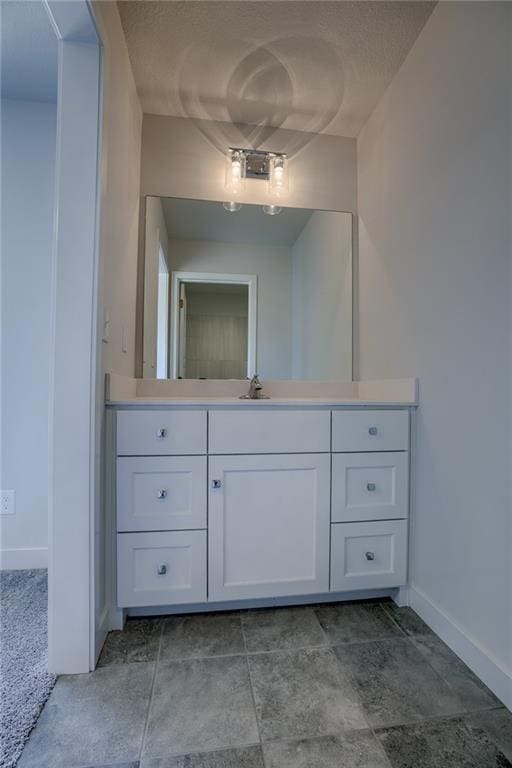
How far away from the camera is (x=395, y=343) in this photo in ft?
5.47

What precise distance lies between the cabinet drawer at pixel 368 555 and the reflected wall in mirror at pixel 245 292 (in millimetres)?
813

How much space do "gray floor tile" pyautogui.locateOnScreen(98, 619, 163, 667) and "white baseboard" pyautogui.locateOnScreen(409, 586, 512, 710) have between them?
103 cm

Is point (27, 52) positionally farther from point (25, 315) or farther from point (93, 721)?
point (93, 721)

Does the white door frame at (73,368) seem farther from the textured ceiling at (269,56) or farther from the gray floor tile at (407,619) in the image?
the gray floor tile at (407,619)

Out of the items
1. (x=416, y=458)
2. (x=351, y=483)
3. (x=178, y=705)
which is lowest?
(x=178, y=705)

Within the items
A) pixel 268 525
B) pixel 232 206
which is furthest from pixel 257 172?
pixel 268 525

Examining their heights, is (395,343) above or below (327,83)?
below

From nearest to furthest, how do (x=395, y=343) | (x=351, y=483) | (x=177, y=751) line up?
1. (x=177, y=751)
2. (x=351, y=483)
3. (x=395, y=343)

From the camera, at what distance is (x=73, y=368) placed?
113 cm

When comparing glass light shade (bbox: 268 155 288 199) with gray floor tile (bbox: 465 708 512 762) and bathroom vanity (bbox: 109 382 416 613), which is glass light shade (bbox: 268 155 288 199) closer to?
bathroom vanity (bbox: 109 382 416 613)

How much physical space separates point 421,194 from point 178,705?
6.51 ft

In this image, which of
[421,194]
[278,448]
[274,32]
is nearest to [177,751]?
[278,448]

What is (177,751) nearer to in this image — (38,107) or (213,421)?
(213,421)

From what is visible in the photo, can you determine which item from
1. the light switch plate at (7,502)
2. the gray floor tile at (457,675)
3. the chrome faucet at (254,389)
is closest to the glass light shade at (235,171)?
the chrome faucet at (254,389)
